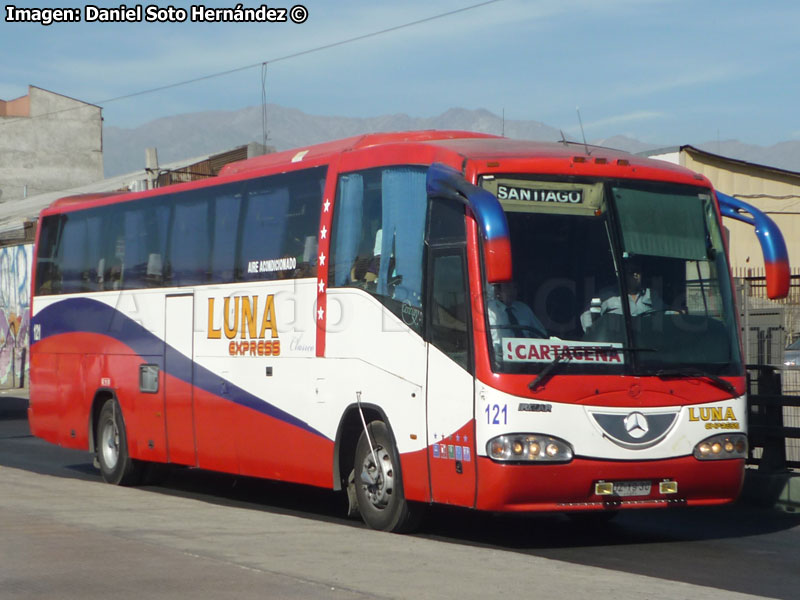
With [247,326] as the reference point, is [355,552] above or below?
below

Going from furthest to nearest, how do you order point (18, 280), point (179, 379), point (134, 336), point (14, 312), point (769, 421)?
1. point (14, 312)
2. point (18, 280)
3. point (134, 336)
4. point (179, 379)
5. point (769, 421)

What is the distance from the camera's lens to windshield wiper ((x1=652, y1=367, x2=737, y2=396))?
9.91m

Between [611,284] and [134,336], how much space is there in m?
7.46

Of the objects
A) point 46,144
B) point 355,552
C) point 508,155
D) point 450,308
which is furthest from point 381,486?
point 46,144

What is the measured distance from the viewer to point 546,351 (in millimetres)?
9594

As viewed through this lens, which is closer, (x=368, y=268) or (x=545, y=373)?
(x=545, y=373)

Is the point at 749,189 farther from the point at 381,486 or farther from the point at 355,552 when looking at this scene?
the point at 355,552

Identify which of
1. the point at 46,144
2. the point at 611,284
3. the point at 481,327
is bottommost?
the point at 481,327

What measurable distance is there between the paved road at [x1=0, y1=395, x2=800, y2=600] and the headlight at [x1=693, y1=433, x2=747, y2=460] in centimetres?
77

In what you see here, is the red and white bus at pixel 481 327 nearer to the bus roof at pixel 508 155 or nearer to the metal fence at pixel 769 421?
the bus roof at pixel 508 155

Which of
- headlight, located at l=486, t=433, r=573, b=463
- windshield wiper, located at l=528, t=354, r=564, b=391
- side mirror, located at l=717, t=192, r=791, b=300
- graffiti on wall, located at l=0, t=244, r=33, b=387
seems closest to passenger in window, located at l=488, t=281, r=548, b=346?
windshield wiper, located at l=528, t=354, r=564, b=391

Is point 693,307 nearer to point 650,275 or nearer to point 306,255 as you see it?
point 650,275

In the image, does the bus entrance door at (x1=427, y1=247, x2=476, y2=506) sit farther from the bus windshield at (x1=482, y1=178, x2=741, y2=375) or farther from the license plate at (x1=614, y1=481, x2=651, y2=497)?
the license plate at (x1=614, y1=481, x2=651, y2=497)

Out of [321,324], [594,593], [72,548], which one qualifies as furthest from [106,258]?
[594,593]
